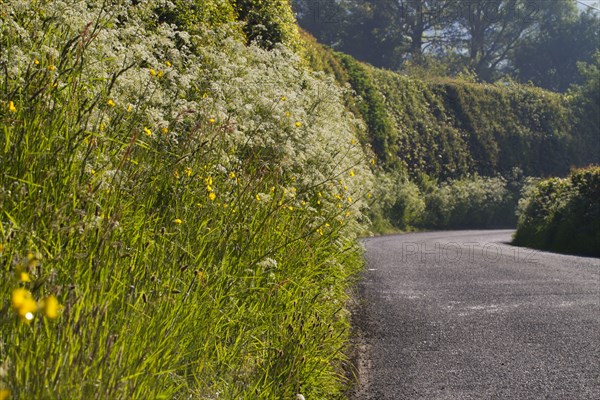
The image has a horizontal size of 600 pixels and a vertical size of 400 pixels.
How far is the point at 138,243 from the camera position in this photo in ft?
11.5

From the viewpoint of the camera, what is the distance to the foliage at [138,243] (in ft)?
7.66

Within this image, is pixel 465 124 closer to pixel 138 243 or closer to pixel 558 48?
pixel 138 243

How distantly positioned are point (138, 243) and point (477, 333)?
10.6 feet

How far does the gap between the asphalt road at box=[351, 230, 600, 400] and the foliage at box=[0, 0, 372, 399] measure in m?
0.45

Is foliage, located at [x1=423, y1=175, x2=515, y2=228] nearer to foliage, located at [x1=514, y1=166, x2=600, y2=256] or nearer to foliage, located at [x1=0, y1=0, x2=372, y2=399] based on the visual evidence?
foliage, located at [x1=514, y1=166, x2=600, y2=256]

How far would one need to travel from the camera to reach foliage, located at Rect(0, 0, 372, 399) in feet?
7.66

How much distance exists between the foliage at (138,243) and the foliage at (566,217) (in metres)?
10.7

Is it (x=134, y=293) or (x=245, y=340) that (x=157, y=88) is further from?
(x=134, y=293)

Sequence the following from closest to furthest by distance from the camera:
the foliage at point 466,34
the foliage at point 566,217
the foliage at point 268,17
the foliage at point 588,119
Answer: the foliage at point 268,17
the foliage at point 566,217
the foliage at point 588,119
the foliage at point 466,34

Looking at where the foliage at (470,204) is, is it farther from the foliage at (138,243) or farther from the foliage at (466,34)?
the foliage at (466,34)

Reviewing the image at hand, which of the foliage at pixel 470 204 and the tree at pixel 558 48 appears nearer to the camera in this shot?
the foliage at pixel 470 204

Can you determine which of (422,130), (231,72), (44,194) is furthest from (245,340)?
(422,130)

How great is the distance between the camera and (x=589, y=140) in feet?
111

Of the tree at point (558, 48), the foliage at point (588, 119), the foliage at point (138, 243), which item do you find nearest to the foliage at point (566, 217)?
the foliage at point (138, 243)
